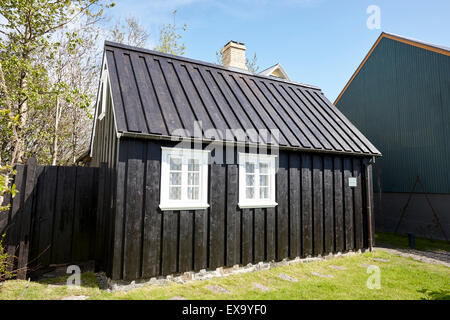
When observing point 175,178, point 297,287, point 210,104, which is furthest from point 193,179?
point 297,287

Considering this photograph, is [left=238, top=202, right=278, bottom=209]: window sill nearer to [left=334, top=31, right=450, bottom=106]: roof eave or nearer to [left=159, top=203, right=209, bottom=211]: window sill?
[left=159, top=203, right=209, bottom=211]: window sill

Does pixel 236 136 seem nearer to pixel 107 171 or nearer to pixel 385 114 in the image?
pixel 107 171

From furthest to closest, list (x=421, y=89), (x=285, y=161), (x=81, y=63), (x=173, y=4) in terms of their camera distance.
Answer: (x=173, y=4)
(x=81, y=63)
(x=421, y=89)
(x=285, y=161)

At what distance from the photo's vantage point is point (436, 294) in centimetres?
589

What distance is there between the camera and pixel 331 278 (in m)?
6.92

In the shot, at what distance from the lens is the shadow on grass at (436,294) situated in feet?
18.6

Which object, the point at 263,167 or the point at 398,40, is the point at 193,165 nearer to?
the point at 263,167

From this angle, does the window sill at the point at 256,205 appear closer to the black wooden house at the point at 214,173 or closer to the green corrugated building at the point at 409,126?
the black wooden house at the point at 214,173

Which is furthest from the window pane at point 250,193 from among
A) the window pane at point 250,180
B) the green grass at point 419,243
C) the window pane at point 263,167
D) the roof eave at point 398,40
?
the roof eave at point 398,40

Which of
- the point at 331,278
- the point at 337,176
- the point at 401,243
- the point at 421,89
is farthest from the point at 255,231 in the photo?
the point at 421,89

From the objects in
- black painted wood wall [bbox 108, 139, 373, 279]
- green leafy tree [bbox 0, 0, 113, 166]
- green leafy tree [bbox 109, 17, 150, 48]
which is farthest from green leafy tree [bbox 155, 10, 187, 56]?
black painted wood wall [bbox 108, 139, 373, 279]

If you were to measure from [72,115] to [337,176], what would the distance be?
657 inches
